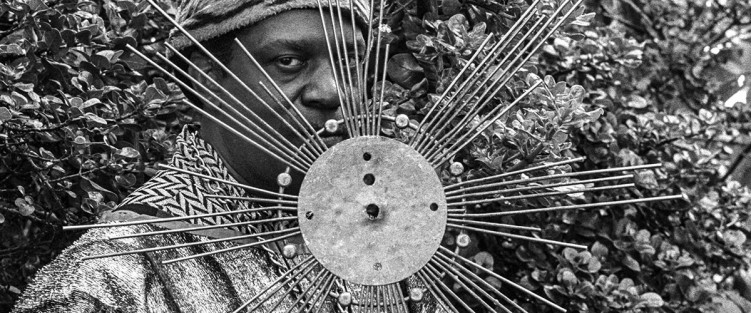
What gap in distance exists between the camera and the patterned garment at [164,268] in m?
2.88

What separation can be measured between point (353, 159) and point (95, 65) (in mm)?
1384

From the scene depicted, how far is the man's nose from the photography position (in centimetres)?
309

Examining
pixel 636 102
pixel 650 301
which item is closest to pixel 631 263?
pixel 650 301

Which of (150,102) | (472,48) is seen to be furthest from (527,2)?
(150,102)

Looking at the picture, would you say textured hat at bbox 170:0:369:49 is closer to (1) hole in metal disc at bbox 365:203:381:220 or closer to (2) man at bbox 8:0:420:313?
(2) man at bbox 8:0:420:313

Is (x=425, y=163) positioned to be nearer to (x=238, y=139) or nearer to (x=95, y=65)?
(x=238, y=139)

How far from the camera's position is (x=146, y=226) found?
3.08 m

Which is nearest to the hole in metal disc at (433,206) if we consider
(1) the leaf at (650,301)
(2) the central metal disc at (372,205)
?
(2) the central metal disc at (372,205)

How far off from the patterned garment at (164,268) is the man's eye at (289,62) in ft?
0.81

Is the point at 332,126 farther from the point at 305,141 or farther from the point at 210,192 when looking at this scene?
the point at 210,192

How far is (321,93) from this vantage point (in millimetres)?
3090

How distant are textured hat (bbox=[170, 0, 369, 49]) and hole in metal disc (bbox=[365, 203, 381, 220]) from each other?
576mm

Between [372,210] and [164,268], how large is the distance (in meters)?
0.50

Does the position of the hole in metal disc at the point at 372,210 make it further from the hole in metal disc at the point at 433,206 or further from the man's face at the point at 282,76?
the man's face at the point at 282,76
